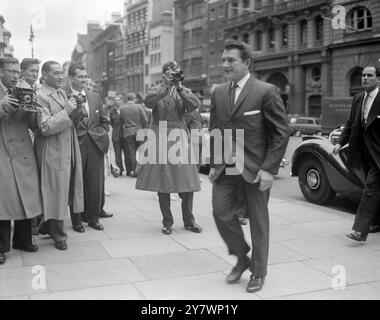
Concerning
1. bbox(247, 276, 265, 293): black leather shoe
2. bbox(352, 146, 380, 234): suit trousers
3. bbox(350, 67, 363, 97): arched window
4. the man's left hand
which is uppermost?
bbox(350, 67, 363, 97): arched window

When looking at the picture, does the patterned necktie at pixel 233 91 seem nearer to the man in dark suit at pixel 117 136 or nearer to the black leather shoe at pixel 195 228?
the black leather shoe at pixel 195 228

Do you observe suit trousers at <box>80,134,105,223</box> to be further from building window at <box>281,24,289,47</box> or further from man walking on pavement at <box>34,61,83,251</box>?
building window at <box>281,24,289,47</box>

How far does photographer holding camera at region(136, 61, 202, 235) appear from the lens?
6.00m

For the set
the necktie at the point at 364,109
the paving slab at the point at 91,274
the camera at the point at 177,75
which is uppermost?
the camera at the point at 177,75

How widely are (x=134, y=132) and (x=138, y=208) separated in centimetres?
412

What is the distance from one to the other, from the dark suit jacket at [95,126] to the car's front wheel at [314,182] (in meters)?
3.51

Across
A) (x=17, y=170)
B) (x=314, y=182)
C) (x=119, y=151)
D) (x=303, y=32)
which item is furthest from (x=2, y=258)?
(x=303, y=32)

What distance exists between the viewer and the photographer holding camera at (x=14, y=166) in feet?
15.9

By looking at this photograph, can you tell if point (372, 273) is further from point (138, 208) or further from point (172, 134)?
point (138, 208)

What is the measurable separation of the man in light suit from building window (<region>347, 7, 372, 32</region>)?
32.2 meters

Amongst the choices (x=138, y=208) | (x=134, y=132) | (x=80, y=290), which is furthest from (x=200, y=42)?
(x=80, y=290)

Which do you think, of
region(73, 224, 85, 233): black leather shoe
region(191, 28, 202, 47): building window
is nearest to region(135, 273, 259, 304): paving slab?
region(73, 224, 85, 233): black leather shoe

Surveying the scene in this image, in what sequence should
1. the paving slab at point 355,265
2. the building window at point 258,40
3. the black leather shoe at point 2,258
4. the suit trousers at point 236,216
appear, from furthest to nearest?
the building window at point 258,40 → the black leather shoe at point 2,258 → the paving slab at point 355,265 → the suit trousers at point 236,216

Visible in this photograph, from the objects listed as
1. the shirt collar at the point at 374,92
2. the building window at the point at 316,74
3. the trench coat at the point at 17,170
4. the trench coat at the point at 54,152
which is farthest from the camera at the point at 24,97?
the building window at the point at 316,74
